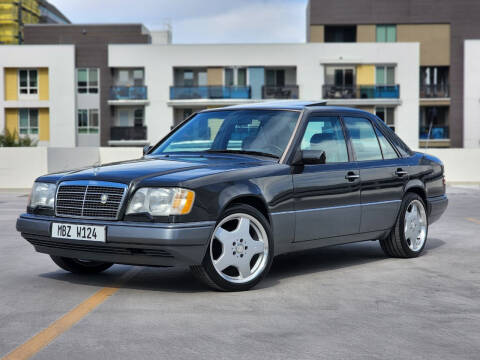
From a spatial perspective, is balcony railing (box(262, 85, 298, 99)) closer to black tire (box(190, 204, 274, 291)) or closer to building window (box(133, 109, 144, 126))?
building window (box(133, 109, 144, 126))

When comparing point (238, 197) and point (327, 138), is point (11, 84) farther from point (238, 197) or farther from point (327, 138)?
point (238, 197)

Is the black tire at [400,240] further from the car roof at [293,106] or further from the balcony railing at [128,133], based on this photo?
the balcony railing at [128,133]

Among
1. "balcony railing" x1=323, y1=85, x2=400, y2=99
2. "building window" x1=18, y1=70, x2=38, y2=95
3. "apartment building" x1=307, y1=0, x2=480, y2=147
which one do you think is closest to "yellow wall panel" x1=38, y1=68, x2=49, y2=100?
"building window" x1=18, y1=70, x2=38, y2=95

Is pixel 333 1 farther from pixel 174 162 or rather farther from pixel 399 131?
pixel 174 162

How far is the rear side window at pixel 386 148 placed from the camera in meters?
8.93

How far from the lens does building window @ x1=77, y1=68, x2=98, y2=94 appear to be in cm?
5894

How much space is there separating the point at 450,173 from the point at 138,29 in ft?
119

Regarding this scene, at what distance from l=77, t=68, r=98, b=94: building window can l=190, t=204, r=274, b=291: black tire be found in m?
53.3

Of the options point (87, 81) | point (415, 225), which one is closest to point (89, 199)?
point (415, 225)

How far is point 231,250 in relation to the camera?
6.82 meters

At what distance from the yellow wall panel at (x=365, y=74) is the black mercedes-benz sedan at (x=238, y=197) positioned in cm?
4885

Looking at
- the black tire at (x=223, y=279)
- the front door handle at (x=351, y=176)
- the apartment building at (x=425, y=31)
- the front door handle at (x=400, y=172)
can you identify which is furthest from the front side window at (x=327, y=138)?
the apartment building at (x=425, y=31)

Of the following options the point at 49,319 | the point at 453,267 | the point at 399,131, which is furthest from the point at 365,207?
the point at 399,131

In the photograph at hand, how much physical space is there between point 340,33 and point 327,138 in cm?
5612
